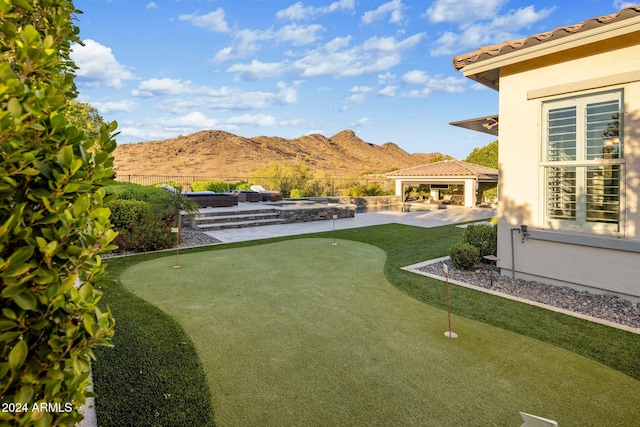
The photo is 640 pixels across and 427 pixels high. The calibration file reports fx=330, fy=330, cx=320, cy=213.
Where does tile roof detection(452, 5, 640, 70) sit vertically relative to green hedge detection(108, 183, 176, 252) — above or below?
above

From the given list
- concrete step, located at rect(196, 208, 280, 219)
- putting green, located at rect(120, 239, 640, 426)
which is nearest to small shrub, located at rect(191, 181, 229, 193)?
concrete step, located at rect(196, 208, 280, 219)

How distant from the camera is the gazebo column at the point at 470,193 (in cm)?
2412

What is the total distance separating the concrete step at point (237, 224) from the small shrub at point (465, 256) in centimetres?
913

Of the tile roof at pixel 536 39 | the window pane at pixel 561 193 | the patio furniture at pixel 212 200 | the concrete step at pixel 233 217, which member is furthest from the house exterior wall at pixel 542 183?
the patio furniture at pixel 212 200

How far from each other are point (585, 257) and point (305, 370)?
5145 millimetres

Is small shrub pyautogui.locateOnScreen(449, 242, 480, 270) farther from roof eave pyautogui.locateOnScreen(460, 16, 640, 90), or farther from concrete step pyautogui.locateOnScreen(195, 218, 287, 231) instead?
concrete step pyautogui.locateOnScreen(195, 218, 287, 231)

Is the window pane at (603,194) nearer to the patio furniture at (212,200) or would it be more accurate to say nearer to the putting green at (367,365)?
the putting green at (367,365)

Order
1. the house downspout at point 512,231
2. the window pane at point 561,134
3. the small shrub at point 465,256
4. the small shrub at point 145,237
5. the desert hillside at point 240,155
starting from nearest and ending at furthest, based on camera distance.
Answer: the window pane at point 561,134 → the house downspout at point 512,231 → the small shrub at point 465,256 → the small shrub at point 145,237 → the desert hillside at point 240,155

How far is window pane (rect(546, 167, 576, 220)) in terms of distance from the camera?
A: 5.75 meters

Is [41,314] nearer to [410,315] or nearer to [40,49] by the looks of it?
[40,49]

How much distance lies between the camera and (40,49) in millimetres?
1295

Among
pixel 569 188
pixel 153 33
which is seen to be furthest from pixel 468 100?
pixel 569 188

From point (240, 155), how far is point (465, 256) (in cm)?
6209

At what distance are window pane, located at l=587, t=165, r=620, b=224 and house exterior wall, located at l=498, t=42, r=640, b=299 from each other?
0.51ft
